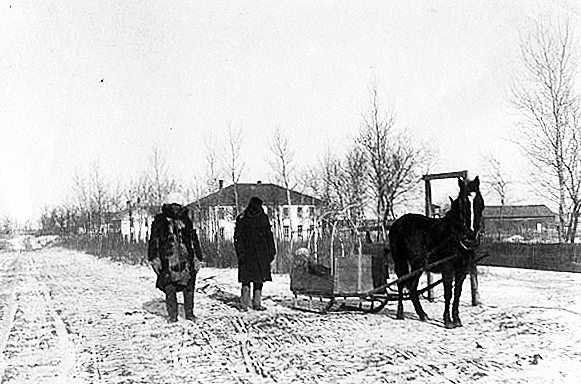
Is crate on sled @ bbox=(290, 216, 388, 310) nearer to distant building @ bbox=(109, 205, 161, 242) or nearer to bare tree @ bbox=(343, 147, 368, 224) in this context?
bare tree @ bbox=(343, 147, 368, 224)

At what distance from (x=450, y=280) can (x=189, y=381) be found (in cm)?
453

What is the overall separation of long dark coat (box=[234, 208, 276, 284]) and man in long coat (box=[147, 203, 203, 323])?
111cm

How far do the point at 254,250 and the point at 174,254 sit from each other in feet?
5.45

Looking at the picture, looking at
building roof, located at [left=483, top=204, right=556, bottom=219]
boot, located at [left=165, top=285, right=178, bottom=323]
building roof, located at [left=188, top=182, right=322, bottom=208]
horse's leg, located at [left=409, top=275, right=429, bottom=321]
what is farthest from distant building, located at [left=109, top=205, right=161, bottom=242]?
horse's leg, located at [left=409, top=275, right=429, bottom=321]

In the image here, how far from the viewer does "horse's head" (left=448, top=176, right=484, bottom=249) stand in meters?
9.15

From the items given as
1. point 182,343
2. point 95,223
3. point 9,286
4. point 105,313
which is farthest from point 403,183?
point 95,223

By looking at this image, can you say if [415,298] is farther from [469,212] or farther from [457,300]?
[469,212]

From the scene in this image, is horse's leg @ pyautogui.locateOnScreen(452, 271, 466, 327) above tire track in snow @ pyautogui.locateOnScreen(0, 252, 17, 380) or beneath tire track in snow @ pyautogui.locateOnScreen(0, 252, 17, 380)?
above

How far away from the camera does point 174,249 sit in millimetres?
10383

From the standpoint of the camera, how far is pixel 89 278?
839 inches

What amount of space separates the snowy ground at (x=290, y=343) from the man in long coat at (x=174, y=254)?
1.35 feet

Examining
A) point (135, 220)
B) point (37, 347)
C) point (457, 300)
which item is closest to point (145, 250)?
point (135, 220)

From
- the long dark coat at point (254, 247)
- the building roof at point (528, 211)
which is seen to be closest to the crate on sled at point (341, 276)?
the long dark coat at point (254, 247)

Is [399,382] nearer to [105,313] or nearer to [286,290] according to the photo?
[105,313]
